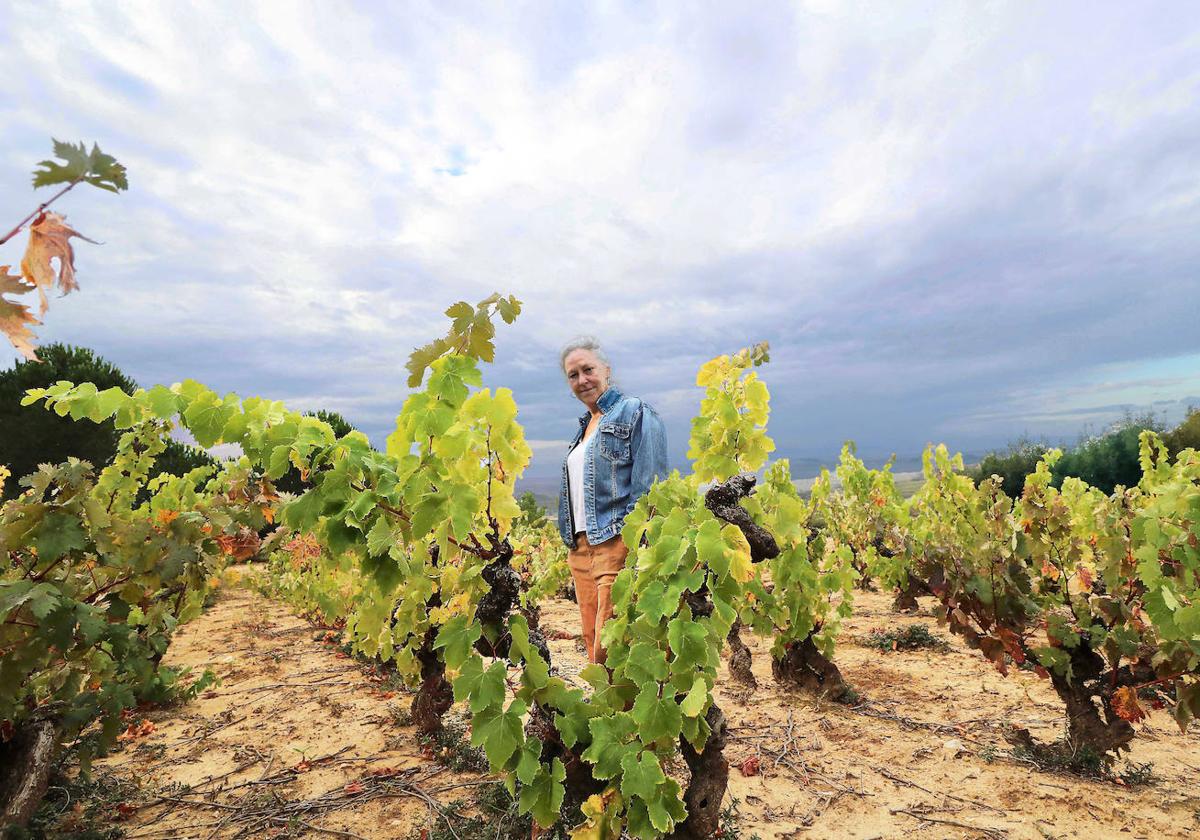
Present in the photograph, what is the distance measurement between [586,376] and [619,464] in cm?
61

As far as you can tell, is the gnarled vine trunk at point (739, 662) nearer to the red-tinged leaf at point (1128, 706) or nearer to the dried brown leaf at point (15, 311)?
the red-tinged leaf at point (1128, 706)

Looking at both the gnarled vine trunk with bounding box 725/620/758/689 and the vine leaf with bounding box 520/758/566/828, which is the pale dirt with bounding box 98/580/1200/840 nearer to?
the gnarled vine trunk with bounding box 725/620/758/689

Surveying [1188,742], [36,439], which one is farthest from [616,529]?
[36,439]

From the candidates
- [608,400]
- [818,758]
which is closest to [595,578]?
[608,400]

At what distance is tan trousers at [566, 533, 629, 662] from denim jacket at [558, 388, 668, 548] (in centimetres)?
7

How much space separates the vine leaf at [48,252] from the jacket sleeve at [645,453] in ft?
8.68

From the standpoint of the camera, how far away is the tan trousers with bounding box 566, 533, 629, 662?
335 centimetres

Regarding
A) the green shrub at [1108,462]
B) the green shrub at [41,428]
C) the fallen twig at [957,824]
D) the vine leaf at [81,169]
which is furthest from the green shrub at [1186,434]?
the green shrub at [41,428]

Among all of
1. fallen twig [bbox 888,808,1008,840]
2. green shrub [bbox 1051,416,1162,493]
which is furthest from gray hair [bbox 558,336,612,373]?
green shrub [bbox 1051,416,1162,493]

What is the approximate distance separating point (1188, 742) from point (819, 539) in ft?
8.78

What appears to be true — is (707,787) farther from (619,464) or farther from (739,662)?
(739,662)

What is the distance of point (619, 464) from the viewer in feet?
11.7

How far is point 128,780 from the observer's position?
3.45 metres

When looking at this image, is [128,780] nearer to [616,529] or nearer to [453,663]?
[453,663]
